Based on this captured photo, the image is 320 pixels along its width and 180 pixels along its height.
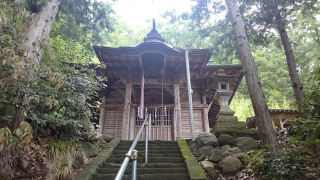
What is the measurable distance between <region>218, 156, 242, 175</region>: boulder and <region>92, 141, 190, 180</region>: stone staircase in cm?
83

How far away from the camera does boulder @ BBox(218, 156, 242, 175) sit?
4.30 m

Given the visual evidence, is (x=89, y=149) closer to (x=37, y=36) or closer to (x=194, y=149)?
(x=194, y=149)

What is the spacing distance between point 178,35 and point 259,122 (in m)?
14.2

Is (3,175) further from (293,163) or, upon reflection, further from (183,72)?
(183,72)

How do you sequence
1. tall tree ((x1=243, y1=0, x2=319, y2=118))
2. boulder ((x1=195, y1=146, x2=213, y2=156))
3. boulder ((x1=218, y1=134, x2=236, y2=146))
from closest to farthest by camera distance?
boulder ((x1=195, y1=146, x2=213, y2=156)) < boulder ((x1=218, y1=134, x2=236, y2=146)) < tall tree ((x1=243, y1=0, x2=319, y2=118))

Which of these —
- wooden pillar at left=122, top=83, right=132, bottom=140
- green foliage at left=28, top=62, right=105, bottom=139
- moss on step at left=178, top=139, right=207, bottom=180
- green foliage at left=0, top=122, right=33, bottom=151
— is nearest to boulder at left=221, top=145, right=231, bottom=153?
moss on step at left=178, top=139, right=207, bottom=180

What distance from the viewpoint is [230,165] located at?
14.3 ft

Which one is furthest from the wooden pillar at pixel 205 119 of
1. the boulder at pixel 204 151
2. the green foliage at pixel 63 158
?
the green foliage at pixel 63 158

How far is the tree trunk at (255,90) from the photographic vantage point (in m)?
4.29

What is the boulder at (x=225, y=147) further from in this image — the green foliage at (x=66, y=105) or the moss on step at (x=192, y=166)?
the green foliage at (x=66, y=105)

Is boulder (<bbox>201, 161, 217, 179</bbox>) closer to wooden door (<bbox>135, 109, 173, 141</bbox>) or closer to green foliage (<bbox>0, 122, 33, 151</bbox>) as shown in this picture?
green foliage (<bbox>0, 122, 33, 151</bbox>)

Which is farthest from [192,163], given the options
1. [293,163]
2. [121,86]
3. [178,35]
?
[178,35]

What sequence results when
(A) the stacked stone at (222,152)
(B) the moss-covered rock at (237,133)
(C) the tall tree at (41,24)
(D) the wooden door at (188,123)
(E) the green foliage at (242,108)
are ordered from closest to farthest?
(C) the tall tree at (41,24), (A) the stacked stone at (222,152), (B) the moss-covered rock at (237,133), (D) the wooden door at (188,123), (E) the green foliage at (242,108)

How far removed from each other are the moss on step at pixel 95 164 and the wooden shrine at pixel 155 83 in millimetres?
2284
